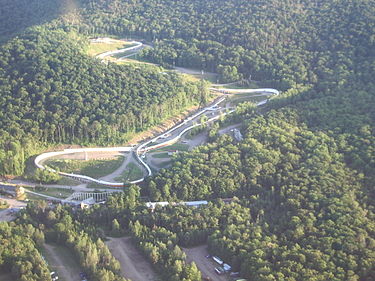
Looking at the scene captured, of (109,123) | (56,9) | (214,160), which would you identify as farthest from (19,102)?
(56,9)

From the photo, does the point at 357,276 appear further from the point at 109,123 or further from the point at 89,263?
the point at 109,123

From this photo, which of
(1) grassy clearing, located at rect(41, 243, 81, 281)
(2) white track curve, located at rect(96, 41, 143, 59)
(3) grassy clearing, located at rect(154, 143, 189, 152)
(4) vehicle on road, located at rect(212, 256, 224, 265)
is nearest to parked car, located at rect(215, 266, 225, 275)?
(4) vehicle on road, located at rect(212, 256, 224, 265)

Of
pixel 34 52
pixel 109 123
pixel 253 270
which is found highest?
pixel 34 52

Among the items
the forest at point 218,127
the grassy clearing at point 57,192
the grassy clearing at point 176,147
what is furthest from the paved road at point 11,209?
the grassy clearing at point 176,147

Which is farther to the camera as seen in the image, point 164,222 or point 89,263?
point 164,222

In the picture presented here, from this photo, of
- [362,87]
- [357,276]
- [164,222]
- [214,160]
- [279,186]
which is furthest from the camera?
[362,87]

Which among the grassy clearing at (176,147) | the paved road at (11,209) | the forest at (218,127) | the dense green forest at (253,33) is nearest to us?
the forest at (218,127)

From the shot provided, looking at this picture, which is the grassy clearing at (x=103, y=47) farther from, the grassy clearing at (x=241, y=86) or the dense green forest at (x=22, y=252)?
the dense green forest at (x=22, y=252)
